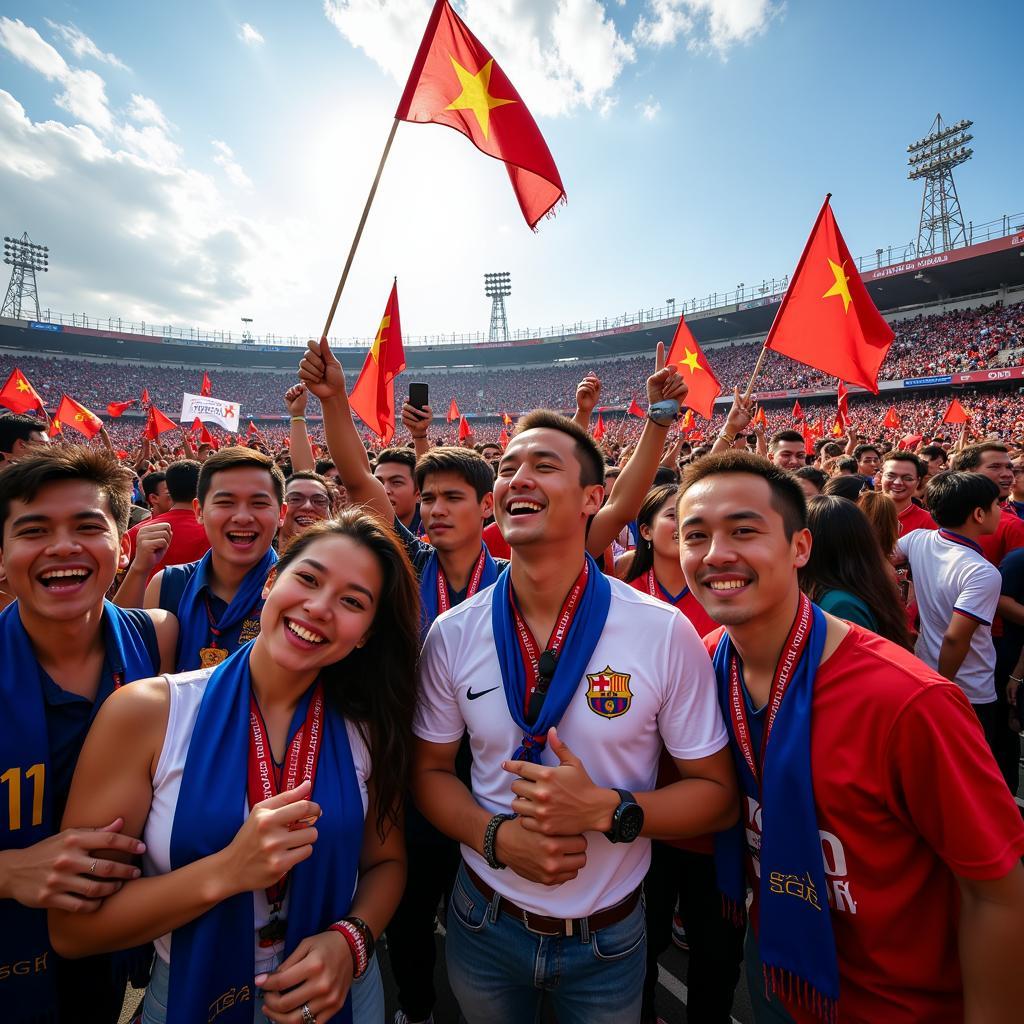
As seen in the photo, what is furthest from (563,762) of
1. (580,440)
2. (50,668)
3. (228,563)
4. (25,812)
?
(228,563)

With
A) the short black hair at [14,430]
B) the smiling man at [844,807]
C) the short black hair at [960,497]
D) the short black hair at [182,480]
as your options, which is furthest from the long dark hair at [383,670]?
the short black hair at [14,430]

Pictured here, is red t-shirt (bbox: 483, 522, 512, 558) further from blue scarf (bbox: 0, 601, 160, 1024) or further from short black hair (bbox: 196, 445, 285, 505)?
blue scarf (bbox: 0, 601, 160, 1024)

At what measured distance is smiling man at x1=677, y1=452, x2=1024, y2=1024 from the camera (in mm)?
1327

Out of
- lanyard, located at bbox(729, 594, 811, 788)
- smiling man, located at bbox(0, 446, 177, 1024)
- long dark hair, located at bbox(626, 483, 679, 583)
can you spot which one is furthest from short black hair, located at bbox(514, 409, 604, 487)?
smiling man, located at bbox(0, 446, 177, 1024)

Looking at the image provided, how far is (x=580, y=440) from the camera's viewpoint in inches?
85.3

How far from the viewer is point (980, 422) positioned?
909 inches

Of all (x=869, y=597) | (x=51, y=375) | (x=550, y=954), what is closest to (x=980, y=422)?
(x=869, y=597)

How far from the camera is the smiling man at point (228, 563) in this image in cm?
244

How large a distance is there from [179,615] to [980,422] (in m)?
30.4

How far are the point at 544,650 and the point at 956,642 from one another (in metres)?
2.88

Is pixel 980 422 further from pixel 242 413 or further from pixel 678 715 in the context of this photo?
pixel 242 413

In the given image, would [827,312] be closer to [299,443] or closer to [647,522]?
[647,522]

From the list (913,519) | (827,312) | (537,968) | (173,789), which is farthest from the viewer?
(913,519)

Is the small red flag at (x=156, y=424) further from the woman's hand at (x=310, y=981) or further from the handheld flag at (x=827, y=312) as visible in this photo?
the woman's hand at (x=310, y=981)
